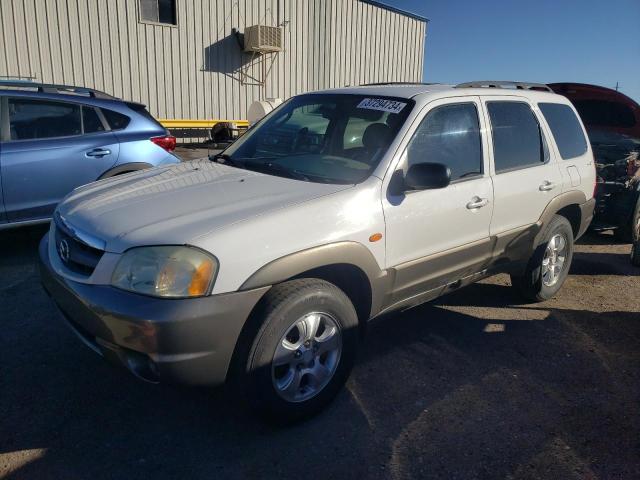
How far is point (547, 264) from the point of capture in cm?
457

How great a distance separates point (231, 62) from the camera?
13359 millimetres

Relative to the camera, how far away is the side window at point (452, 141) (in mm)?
3336

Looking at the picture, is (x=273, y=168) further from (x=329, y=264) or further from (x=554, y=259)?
(x=554, y=259)

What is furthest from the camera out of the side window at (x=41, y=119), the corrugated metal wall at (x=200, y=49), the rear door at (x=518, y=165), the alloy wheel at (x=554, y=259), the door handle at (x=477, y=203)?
the corrugated metal wall at (x=200, y=49)

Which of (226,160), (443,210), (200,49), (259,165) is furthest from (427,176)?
(200,49)

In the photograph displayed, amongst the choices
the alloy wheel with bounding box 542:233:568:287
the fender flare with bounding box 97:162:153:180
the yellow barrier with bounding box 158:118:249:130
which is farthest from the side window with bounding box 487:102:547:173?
the yellow barrier with bounding box 158:118:249:130

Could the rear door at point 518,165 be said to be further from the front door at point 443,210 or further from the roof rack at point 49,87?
the roof rack at point 49,87

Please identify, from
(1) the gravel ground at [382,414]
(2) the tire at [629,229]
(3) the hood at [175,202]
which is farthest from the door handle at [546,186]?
(2) the tire at [629,229]

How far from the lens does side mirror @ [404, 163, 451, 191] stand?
3.01 meters

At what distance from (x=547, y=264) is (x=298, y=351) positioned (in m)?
2.76

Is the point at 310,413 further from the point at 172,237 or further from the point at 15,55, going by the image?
the point at 15,55

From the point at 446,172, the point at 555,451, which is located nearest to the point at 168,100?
the point at 446,172

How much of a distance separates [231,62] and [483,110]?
10.7 meters

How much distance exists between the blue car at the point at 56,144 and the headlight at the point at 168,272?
10.7 feet
